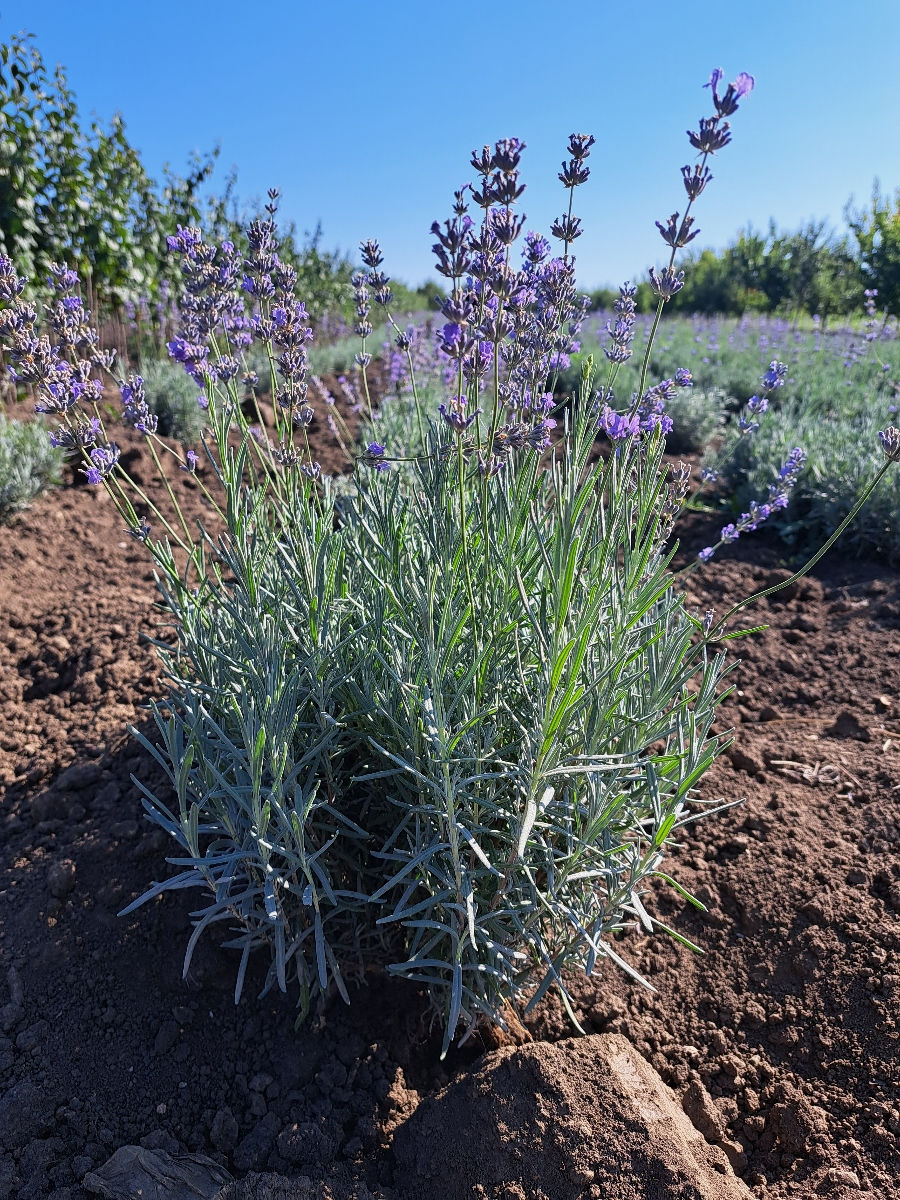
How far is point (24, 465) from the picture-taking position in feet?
15.7

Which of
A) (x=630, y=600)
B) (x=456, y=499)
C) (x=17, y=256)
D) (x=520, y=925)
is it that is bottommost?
(x=520, y=925)

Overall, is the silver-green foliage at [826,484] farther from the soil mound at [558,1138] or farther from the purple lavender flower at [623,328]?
the soil mound at [558,1138]

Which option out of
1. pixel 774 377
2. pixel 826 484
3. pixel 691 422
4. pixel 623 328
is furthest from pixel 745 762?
pixel 691 422

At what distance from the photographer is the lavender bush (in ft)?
5.02

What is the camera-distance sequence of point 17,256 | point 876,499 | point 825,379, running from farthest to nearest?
point 825,379 → point 17,256 → point 876,499

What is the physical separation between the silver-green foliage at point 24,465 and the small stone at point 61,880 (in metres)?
3.26

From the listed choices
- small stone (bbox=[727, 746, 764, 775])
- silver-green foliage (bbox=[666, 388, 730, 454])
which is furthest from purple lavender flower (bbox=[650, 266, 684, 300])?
silver-green foliage (bbox=[666, 388, 730, 454])

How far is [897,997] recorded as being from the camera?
6.18ft


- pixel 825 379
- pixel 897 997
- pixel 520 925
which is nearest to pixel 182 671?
pixel 520 925

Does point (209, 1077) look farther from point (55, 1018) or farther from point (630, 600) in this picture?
point (630, 600)

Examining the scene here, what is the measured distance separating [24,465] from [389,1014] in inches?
166

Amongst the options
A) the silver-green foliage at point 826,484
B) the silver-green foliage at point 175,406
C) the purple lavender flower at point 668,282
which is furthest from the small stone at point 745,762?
the silver-green foliage at point 175,406

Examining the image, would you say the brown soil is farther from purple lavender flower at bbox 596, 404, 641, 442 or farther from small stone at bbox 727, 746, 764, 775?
purple lavender flower at bbox 596, 404, 641, 442

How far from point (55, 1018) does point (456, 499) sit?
157 centimetres
